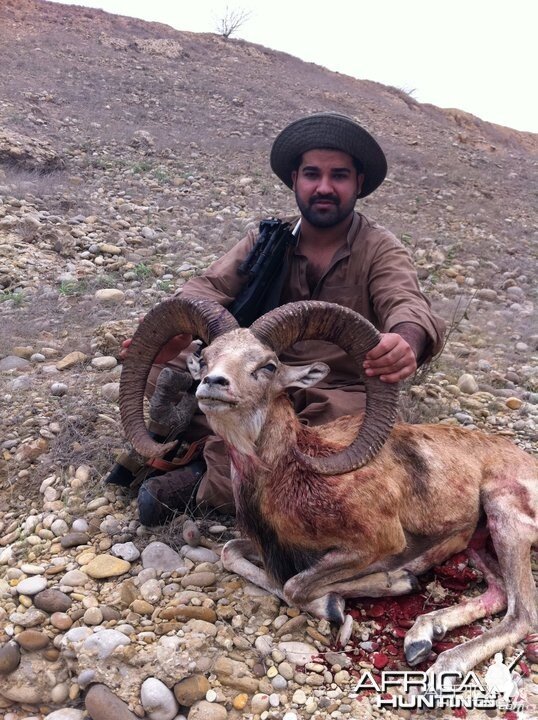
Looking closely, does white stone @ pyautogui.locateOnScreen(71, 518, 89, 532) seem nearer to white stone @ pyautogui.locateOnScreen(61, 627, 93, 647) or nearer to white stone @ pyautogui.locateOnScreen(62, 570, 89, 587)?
white stone @ pyautogui.locateOnScreen(62, 570, 89, 587)

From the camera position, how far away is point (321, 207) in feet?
17.3

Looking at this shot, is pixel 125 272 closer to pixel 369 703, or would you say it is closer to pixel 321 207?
pixel 321 207

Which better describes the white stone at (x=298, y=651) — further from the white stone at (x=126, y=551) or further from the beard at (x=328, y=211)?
the beard at (x=328, y=211)

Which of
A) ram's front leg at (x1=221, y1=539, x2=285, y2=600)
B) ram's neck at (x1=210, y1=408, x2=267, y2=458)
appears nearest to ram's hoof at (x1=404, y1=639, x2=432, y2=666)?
ram's front leg at (x1=221, y1=539, x2=285, y2=600)

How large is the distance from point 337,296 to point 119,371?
2.85m

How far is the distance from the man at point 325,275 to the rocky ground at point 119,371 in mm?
365

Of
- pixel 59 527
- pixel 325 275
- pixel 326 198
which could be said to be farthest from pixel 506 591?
pixel 326 198

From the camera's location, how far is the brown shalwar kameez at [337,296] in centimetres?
472

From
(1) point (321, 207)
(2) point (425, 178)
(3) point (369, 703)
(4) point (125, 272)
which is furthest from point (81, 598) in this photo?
(2) point (425, 178)

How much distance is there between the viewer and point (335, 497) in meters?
3.75

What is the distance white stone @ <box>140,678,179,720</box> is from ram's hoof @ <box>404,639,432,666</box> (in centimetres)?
132

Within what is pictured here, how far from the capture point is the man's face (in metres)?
5.27

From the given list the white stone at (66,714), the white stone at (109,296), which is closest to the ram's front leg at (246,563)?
the white stone at (66,714)

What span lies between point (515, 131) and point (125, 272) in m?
41.5
